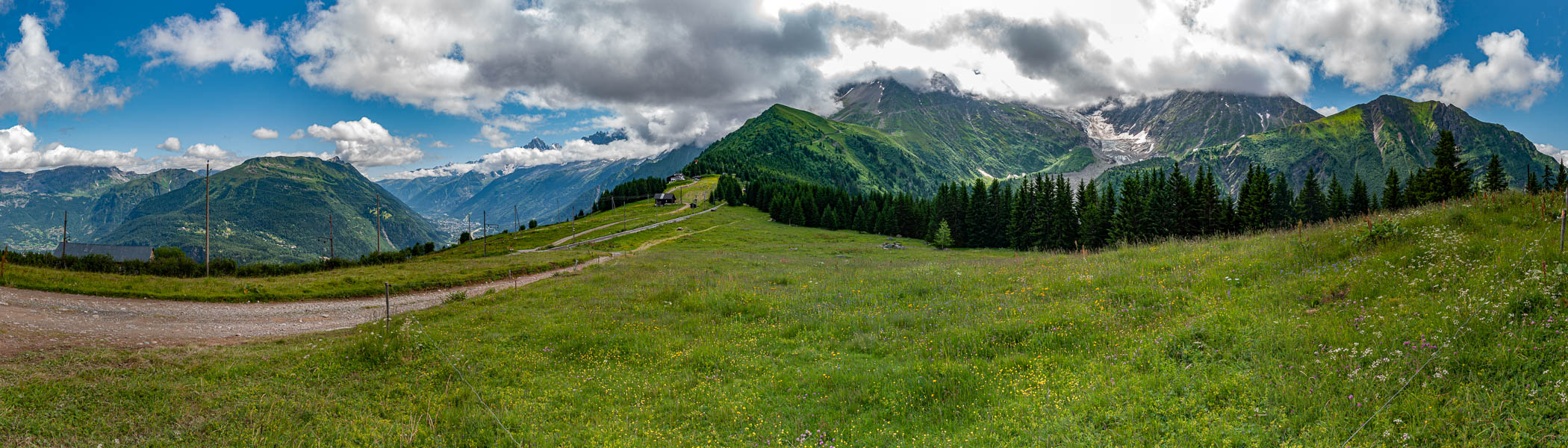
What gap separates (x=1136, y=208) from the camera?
227ft

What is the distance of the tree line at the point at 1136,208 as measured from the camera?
2288 inches

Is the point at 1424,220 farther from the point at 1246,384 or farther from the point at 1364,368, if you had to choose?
the point at 1246,384

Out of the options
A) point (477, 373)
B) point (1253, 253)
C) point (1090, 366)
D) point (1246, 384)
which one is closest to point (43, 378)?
point (477, 373)

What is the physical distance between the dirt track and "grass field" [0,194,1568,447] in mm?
2358

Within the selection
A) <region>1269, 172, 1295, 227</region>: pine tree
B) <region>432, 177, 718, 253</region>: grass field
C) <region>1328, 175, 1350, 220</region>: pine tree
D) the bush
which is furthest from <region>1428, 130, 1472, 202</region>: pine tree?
<region>432, 177, 718, 253</region>: grass field

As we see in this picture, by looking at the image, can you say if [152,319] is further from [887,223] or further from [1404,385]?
[887,223]

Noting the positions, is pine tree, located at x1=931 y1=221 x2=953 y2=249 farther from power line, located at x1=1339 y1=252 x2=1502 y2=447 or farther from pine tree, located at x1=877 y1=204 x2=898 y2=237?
power line, located at x1=1339 y1=252 x2=1502 y2=447

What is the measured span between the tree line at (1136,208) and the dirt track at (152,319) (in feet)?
144

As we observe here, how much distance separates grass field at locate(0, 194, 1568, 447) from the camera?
6801 mm

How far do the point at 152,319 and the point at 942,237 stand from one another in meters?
81.6

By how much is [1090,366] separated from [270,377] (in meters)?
15.7

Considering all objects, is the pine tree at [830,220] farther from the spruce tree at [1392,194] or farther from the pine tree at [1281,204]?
the spruce tree at [1392,194]

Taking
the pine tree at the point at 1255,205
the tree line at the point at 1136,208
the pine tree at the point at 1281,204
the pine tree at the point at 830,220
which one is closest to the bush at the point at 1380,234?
the tree line at the point at 1136,208

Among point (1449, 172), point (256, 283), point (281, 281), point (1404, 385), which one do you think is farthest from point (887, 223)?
point (1404, 385)
